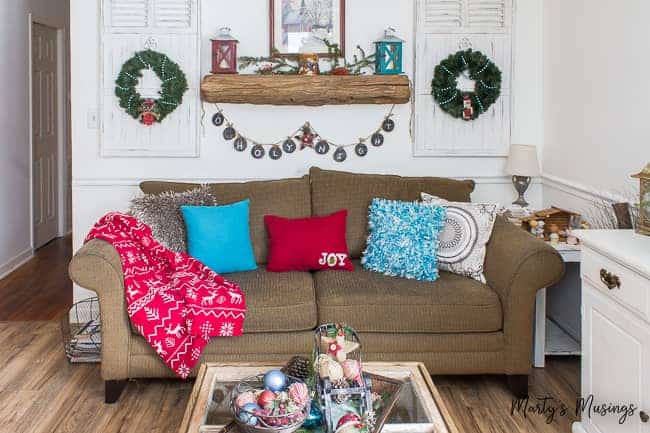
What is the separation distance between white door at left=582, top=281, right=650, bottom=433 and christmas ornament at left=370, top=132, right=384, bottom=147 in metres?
1.99

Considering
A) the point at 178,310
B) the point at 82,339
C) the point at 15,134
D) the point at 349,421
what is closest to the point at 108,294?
the point at 178,310

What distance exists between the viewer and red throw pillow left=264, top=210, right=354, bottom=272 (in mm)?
3945

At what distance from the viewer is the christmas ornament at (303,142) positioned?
468cm

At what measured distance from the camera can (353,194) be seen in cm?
423

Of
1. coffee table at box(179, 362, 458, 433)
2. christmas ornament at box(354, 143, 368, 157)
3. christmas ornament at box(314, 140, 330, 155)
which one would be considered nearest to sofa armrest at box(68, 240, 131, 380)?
coffee table at box(179, 362, 458, 433)

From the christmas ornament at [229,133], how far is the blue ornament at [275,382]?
2492 millimetres

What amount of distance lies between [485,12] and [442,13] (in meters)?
0.25

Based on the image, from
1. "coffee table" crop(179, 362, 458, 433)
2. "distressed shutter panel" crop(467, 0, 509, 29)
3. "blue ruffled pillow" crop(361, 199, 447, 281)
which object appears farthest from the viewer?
"distressed shutter panel" crop(467, 0, 509, 29)

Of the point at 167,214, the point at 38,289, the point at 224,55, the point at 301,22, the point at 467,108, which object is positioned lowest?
the point at 38,289

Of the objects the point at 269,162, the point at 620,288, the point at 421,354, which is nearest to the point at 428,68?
the point at 269,162

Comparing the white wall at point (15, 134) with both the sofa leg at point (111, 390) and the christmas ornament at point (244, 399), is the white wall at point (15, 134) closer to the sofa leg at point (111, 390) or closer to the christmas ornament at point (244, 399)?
the sofa leg at point (111, 390)

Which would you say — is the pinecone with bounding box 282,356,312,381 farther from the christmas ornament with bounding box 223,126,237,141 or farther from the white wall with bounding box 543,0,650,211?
the christmas ornament with bounding box 223,126,237,141

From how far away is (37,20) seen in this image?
22.3ft

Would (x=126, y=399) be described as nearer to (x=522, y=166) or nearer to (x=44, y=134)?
(x=522, y=166)
